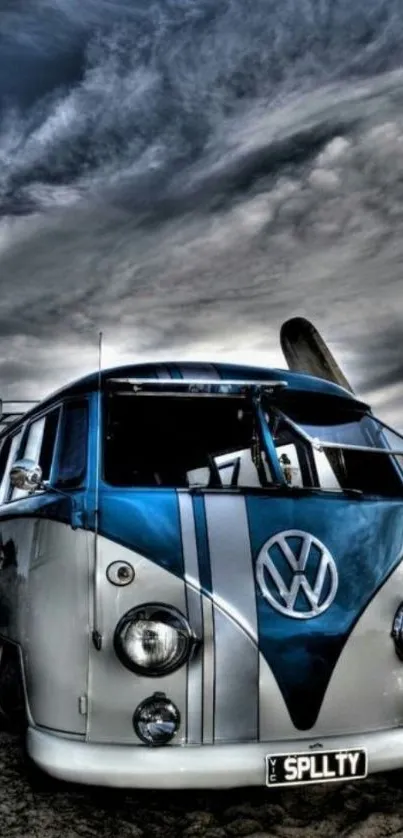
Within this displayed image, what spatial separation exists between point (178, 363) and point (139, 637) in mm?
1530

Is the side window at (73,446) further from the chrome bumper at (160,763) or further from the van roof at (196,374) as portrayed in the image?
the chrome bumper at (160,763)

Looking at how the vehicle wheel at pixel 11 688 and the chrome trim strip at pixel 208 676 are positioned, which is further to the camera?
the vehicle wheel at pixel 11 688

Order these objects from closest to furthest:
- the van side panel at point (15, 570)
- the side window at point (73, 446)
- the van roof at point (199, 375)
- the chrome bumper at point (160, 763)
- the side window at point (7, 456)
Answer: the chrome bumper at point (160, 763) → the van side panel at point (15, 570) → the side window at point (73, 446) → the van roof at point (199, 375) → the side window at point (7, 456)

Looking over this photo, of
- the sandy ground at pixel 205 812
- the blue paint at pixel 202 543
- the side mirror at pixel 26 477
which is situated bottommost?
the sandy ground at pixel 205 812

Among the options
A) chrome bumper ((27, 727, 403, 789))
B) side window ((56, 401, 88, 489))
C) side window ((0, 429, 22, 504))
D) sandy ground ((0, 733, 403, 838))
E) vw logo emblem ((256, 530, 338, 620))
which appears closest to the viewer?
chrome bumper ((27, 727, 403, 789))

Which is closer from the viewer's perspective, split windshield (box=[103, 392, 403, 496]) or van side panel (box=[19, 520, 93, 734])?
van side panel (box=[19, 520, 93, 734])

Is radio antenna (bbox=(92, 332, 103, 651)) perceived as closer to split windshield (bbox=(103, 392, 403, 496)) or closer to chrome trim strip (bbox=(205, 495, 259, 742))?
split windshield (bbox=(103, 392, 403, 496))

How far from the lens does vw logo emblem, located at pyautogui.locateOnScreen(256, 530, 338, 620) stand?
123 inches

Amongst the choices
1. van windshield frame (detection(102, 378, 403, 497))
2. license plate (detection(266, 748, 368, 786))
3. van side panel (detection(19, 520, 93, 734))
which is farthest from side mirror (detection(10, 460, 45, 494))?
license plate (detection(266, 748, 368, 786))

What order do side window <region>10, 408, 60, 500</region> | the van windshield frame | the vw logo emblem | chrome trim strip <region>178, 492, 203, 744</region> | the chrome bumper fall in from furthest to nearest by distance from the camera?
side window <region>10, 408, 60, 500</region> < the van windshield frame < the vw logo emblem < chrome trim strip <region>178, 492, 203, 744</region> < the chrome bumper

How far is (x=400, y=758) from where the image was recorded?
→ 3.11m

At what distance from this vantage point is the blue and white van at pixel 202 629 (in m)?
2.98

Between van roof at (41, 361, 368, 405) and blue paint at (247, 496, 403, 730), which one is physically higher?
van roof at (41, 361, 368, 405)

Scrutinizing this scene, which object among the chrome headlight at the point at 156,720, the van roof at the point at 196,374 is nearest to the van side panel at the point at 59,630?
the chrome headlight at the point at 156,720
